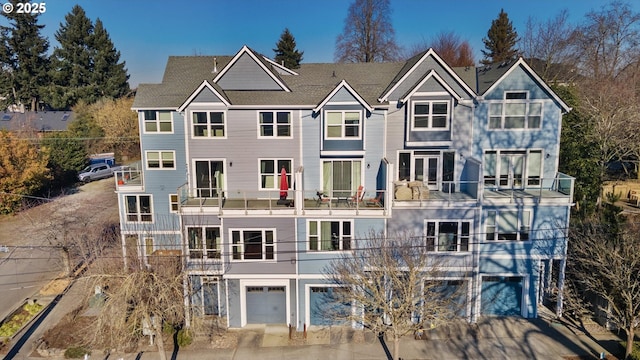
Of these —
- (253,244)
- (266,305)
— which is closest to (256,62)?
(253,244)

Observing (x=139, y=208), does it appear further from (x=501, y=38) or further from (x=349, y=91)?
(x=501, y=38)

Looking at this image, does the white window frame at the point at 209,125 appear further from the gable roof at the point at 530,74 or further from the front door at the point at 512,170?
the front door at the point at 512,170

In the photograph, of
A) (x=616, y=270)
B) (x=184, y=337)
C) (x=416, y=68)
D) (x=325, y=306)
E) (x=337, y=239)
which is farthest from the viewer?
(x=416, y=68)

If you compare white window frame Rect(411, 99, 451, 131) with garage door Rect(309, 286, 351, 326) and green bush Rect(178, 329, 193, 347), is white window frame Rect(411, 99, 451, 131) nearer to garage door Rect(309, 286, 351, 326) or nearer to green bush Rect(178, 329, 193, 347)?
garage door Rect(309, 286, 351, 326)

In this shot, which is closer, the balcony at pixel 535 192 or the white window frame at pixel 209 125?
the balcony at pixel 535 192

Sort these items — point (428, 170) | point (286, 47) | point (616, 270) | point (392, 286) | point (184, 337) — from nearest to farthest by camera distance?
point (616, 270)
point (392, 286)
point (184, 337)
point (428, 170)
point (286, 47)

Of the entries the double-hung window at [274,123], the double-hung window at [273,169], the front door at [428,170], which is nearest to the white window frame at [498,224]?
the front door at [428,170]

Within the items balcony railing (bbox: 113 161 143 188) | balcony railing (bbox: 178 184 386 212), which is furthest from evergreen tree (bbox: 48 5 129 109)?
balcony railing (bbox: 178 184 386 212)

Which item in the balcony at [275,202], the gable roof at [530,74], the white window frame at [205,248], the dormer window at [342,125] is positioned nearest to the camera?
the balcony at [275,202]
